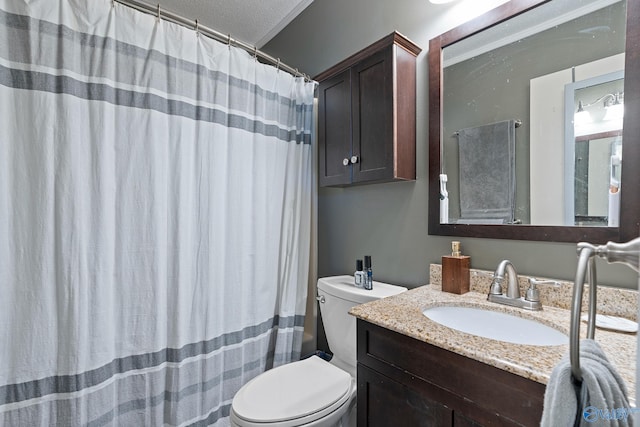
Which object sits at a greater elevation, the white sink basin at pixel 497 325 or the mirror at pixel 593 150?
the mirror at pixel 593 150

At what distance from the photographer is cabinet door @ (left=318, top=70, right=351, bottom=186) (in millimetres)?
1540

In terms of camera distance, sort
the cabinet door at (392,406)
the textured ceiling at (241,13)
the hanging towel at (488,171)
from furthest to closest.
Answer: the textured ceiling at (241,13) < the hanging towel at (488,171) < the cabinet door at (392,406)

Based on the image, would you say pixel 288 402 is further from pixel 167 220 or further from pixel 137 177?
pixel 137 177

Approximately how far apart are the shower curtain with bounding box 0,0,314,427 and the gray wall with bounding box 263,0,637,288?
0.39 metres

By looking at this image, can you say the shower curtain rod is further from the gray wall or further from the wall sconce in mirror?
the wall sconce in mirror

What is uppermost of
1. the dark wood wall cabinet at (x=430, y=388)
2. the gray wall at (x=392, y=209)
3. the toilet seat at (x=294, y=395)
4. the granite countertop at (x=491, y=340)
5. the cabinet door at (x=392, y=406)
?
the gray wall at (x=392, y=209)

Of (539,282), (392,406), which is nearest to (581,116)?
(539,282)

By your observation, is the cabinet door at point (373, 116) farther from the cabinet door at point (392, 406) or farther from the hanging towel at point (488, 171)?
the cabinet door at point (392, 406)

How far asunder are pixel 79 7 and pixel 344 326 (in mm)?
1688

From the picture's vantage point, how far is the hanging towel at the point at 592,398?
42cm

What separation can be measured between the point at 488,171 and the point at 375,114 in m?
0.56

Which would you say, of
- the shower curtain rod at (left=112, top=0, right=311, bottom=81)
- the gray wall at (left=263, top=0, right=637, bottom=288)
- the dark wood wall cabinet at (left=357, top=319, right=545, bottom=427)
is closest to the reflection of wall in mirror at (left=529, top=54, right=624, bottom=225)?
the gray wall at (left=263, top=0, right=637, bottom=288)

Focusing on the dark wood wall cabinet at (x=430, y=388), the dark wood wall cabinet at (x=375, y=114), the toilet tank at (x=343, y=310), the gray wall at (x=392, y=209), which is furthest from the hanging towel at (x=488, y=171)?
the dark wood wall cabinet at (x=430, y=388)

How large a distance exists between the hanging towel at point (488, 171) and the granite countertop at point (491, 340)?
346 millimetres
